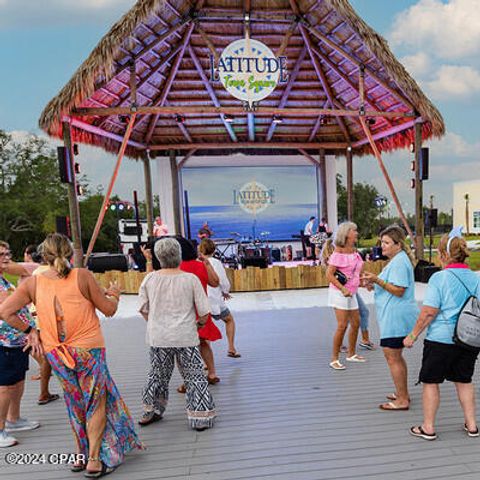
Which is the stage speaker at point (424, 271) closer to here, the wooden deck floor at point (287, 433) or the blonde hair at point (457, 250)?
the wooden deck floor at point (287, 433)

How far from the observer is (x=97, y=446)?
7.36 feet

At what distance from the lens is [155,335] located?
265cm

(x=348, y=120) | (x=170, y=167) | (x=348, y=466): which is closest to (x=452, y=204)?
(x=348, y=120)

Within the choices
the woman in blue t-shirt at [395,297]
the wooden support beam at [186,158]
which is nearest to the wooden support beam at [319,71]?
the wooden support beam at [186,158]

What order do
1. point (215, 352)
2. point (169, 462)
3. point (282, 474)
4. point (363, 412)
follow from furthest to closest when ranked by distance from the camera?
1. point (215, 352)
2. point (363, 412)
3. point (169, 462)
4. point (282, 474)

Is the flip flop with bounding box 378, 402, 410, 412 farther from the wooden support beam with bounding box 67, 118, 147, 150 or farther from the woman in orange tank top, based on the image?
the wooden support beam with bounding box 67, 118, 147, 150

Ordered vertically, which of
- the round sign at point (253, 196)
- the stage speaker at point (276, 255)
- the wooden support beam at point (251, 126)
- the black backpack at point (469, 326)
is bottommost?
the stage speaker at point (276, 255)

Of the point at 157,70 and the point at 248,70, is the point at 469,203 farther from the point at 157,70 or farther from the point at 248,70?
the point at 157,70

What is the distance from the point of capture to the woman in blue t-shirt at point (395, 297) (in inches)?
106

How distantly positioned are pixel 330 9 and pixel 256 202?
7.60 meters

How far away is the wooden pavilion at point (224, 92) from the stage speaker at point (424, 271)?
2.30 ft

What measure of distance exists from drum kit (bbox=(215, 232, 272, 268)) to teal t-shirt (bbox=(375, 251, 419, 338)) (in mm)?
7205

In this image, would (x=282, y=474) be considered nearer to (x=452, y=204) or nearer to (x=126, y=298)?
(x=126, y=298)

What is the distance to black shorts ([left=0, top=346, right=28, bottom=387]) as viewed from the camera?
259cm
